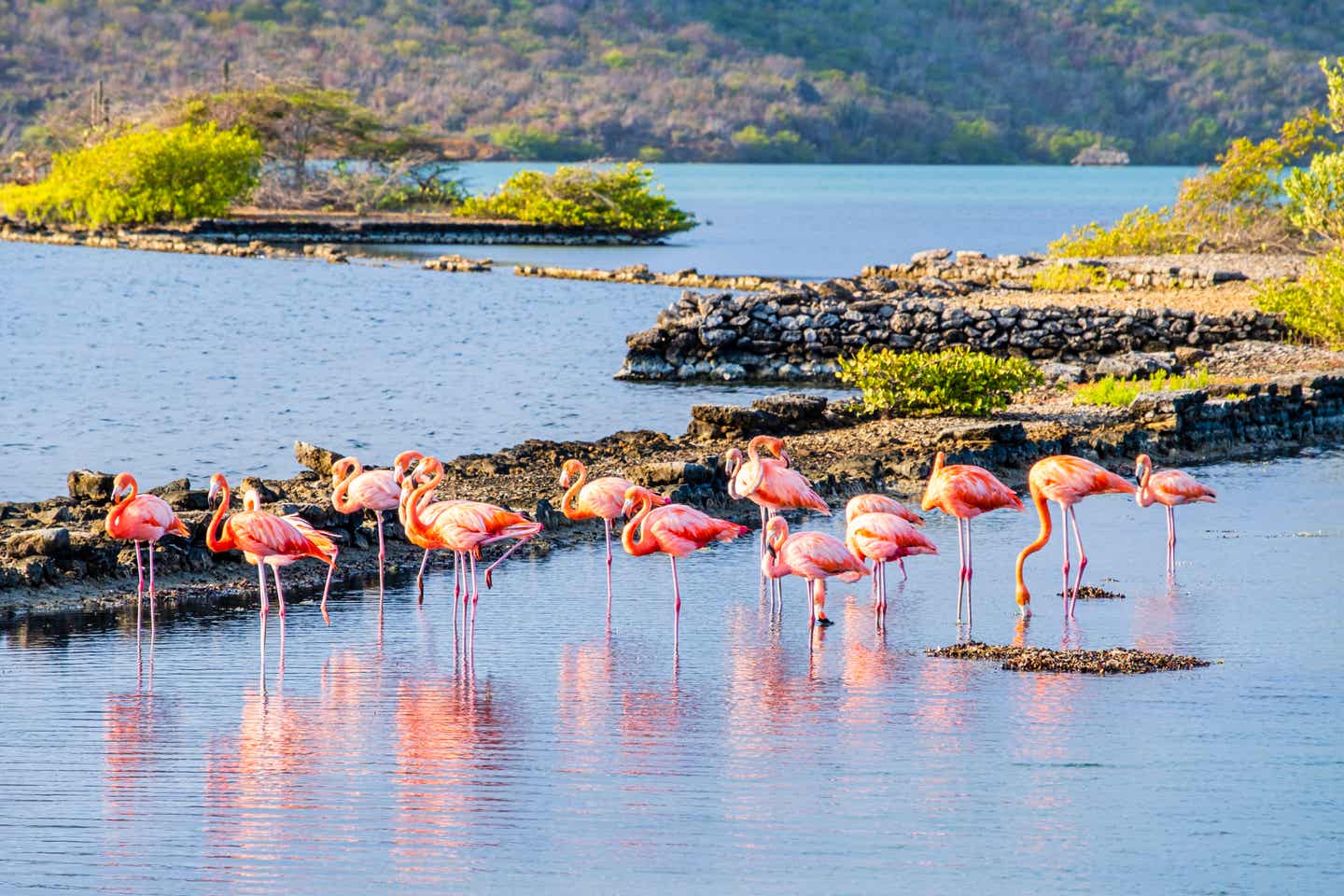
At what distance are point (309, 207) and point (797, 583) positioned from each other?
85.2 meters

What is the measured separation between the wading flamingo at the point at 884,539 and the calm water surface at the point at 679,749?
587 mm

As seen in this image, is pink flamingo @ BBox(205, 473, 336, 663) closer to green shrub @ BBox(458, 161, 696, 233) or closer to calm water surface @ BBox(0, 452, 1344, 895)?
calm water surface @ BBox(0, 452, 1344, 895)

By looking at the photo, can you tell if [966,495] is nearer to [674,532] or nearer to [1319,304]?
[674,532]

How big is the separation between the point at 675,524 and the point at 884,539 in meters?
1.37

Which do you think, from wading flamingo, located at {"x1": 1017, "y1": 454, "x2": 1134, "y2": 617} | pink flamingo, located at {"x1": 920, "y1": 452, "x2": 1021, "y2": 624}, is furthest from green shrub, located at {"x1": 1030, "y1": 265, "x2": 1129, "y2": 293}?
pink flamingo, located at {"x1": 920, "y1": 452, "x2": 1021, "y2": 624}

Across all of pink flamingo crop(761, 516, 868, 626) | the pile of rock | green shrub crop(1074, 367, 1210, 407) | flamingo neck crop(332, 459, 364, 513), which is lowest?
pink flamingo crop(761, 516, 868, 626)

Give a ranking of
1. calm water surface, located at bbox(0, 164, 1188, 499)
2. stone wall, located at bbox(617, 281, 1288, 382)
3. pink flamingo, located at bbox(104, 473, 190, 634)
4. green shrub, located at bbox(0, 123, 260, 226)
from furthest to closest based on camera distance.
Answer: green shrub, located at bbox(0, 123, 260, 226)
stone wall, located at bbox(617, 281, 1288, 382)
calm water surface, located at bbox(0, 164, 1188, 499)
pink flamingo, located at bbox(104, 473, 190, 634)

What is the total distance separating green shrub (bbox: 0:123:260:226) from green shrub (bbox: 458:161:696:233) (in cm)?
1242

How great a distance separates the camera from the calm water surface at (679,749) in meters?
8.04

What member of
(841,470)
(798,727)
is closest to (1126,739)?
(798,727)

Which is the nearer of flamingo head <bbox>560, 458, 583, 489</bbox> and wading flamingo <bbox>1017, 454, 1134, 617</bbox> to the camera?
wading flamingo <bbox>1017, 454, 1134, 617</bbox>

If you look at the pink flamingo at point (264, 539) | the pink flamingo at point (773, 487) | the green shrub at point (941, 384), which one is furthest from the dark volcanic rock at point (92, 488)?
the green shrub at point (941, 384)

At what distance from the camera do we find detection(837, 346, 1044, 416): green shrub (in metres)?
22.8

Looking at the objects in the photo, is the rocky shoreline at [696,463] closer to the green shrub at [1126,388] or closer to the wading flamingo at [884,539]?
the green shrub at [1126,388]
